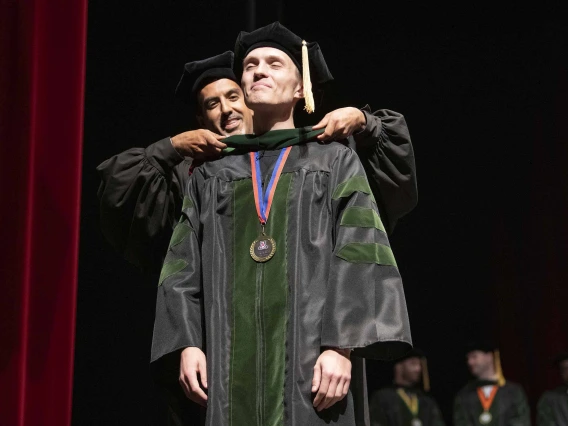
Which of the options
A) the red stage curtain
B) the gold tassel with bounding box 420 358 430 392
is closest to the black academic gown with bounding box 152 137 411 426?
the red stage curtain

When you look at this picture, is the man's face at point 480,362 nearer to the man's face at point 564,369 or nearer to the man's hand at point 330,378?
the man's face at point 564,369

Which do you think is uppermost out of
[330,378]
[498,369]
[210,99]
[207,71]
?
[207,71]

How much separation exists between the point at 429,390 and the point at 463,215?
2.04m

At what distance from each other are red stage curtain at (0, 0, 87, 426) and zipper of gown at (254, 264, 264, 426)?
0.70m

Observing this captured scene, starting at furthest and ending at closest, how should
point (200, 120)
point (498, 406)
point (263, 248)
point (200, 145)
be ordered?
point (498, 406)
point (200, 120)
point (200, 145)
point (263, 248)

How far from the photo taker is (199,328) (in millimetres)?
2514

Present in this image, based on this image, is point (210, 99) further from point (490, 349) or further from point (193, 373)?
point (490, 349)

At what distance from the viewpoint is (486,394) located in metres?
8.94

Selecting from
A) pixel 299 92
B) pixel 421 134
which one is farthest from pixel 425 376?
pixel 299 92

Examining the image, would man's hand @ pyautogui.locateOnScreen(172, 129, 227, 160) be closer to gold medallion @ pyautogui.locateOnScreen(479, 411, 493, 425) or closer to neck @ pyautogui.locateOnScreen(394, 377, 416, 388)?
gold medallion @ pyautogui.locateOnScreen(479, 411, 493, 425)

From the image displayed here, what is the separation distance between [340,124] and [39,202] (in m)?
0.96

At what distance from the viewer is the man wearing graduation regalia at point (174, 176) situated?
2801 millimetres

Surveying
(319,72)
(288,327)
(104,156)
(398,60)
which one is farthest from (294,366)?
(398,60)

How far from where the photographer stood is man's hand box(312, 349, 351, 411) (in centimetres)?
229
